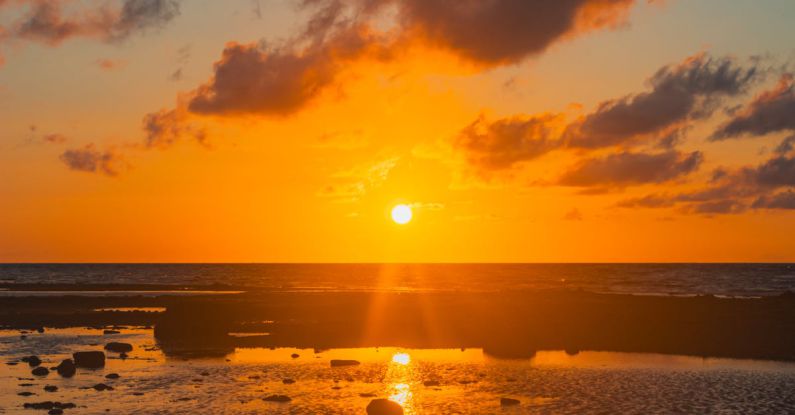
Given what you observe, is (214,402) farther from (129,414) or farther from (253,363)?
(253,363)

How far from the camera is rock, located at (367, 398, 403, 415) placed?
1118 inches

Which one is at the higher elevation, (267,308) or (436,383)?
(267,308)

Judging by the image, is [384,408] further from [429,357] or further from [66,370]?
[66,370]

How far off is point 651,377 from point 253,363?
2288 cm

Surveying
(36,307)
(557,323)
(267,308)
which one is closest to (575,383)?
(557,323)

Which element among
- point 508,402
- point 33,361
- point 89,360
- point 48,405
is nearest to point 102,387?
point 48,405

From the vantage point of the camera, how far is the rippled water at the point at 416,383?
102 feet

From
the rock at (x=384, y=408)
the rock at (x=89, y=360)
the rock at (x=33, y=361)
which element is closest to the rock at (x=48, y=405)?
the rock at (x=89, y=360)

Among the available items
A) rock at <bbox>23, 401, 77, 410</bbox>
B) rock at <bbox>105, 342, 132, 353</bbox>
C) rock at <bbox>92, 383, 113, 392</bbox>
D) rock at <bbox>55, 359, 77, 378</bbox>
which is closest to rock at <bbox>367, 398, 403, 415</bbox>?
rock at <bbox>23, 401, 77, 410</bbox>

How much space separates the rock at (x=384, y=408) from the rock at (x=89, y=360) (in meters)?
20.3

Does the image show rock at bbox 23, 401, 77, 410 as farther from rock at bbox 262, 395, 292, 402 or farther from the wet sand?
rock at bbox 262, 395, 292, 402

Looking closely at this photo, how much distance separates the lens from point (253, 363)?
43.7m

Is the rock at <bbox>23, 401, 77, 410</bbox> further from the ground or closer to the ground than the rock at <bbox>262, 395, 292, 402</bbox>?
further from the ground

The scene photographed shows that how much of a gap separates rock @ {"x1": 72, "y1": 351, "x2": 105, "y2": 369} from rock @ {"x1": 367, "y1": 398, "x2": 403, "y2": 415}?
20.3 meters
